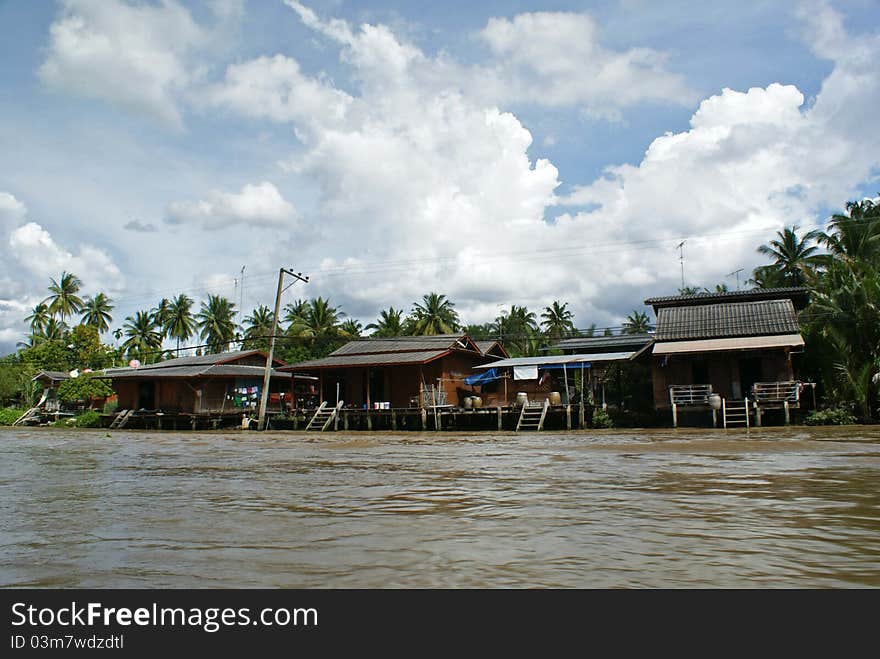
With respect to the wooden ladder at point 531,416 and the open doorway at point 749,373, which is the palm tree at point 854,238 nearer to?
Result: the open doorway at point 749,373

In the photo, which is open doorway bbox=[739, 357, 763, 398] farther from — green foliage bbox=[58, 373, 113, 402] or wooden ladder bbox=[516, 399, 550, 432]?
green foliage bbox=[58, 373, 113, 402]

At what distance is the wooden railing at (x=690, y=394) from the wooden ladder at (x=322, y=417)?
1461 cm

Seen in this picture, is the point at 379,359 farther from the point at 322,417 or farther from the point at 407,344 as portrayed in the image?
Answer: the point at 322,417

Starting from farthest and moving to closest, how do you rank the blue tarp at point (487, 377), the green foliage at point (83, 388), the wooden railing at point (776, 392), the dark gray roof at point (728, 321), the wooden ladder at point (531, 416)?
the green foliage at point (83, 388) → the blue tarp at point (487, 377) → the wooden ladder at point (531, 416) → the dark gray roof at point (728, 321) → the wooden railing at point (776, 392)

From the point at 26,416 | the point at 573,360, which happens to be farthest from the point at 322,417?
the point at 26,416

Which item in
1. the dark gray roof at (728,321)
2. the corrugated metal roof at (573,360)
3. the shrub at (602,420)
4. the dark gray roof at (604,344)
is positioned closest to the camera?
the dark gray roof at (728,321)

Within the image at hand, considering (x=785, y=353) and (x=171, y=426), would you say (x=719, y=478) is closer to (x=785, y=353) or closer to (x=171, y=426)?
(x=785, y=353)

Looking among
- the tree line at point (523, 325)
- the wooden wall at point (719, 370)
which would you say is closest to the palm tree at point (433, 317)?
the tree line at point (523, 325)

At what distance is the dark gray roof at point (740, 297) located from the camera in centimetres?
2828

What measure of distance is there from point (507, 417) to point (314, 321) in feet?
90.9

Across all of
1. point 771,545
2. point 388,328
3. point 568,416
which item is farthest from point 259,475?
point 388,328

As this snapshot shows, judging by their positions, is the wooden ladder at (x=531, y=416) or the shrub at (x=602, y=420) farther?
the wooden ladder at (x=531, y=416)
